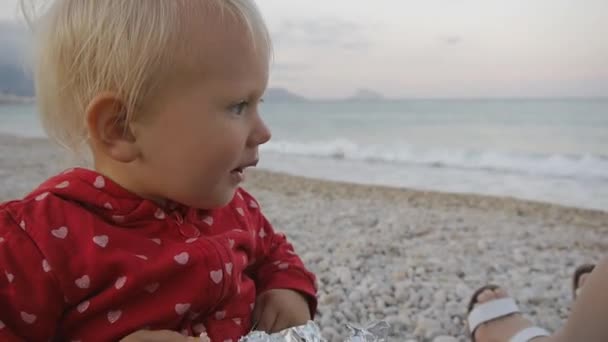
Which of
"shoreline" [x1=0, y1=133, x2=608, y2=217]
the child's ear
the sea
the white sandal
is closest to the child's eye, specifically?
the child's ear

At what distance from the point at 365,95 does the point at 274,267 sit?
1380 cm

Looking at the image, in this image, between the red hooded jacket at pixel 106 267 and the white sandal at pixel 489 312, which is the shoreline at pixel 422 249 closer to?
the white sandal at pixel 489 312

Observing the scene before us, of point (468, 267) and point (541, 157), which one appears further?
point (541, 157)

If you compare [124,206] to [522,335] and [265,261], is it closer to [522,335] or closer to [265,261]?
[265,261]

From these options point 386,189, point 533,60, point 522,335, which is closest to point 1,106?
point 386,189

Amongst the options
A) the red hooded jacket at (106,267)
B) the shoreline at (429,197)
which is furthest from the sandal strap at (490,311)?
the shoreline at (429,197)

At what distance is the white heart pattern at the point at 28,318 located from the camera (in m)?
0.92

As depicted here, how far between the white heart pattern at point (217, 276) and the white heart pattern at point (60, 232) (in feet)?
0.79

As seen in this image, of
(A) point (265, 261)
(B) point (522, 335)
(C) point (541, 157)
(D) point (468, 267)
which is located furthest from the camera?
(C) point (541, 157)

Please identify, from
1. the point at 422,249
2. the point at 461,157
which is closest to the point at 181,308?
the point at 422,249

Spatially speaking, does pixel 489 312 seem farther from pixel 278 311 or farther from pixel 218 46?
pixel 218 46

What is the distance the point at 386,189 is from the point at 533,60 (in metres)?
7.26

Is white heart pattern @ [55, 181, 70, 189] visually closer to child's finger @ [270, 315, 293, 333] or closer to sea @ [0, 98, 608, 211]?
sea @ [0, 98, 608, 211]

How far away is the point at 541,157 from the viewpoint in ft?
24.7
